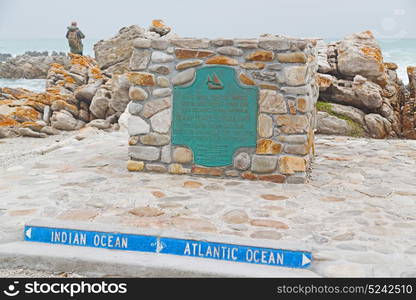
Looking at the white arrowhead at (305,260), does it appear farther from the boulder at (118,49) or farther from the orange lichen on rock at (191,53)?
the boulder at (118,49)

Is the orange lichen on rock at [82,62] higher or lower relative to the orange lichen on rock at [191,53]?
higher

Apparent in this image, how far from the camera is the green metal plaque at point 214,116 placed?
5219 mm

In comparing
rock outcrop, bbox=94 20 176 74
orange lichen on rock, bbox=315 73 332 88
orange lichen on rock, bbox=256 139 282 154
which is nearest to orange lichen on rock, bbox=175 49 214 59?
orange lichen on rock, bbox=256 139 282 154

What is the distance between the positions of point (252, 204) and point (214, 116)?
1318mm

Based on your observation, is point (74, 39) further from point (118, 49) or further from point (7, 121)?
point (7, 121)

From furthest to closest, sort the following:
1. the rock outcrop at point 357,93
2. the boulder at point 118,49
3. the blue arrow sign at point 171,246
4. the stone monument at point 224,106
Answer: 1. the boulder at point 118,49
2. the rock outcrop at point 357,93
3. the stone monument at point 224,106
4. the blue arrow sign at point 171,246

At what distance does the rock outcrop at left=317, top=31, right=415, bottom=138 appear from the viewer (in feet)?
31.8

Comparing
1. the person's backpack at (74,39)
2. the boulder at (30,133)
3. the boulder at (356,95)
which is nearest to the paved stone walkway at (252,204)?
the boulder at (356,95)

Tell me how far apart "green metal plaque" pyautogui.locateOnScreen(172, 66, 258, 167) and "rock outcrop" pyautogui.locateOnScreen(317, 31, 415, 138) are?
4656 mm

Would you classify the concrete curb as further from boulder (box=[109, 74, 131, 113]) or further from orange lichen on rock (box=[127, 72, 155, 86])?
boulder (box=[109, 74, 131, 113])

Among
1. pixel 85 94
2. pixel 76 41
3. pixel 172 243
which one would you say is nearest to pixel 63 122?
pixel 85 94

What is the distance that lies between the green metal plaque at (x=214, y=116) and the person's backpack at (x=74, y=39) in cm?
1593

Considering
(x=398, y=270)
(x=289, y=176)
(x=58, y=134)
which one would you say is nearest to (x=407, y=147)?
(x=289, y=176)

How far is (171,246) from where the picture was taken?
3383 mm
